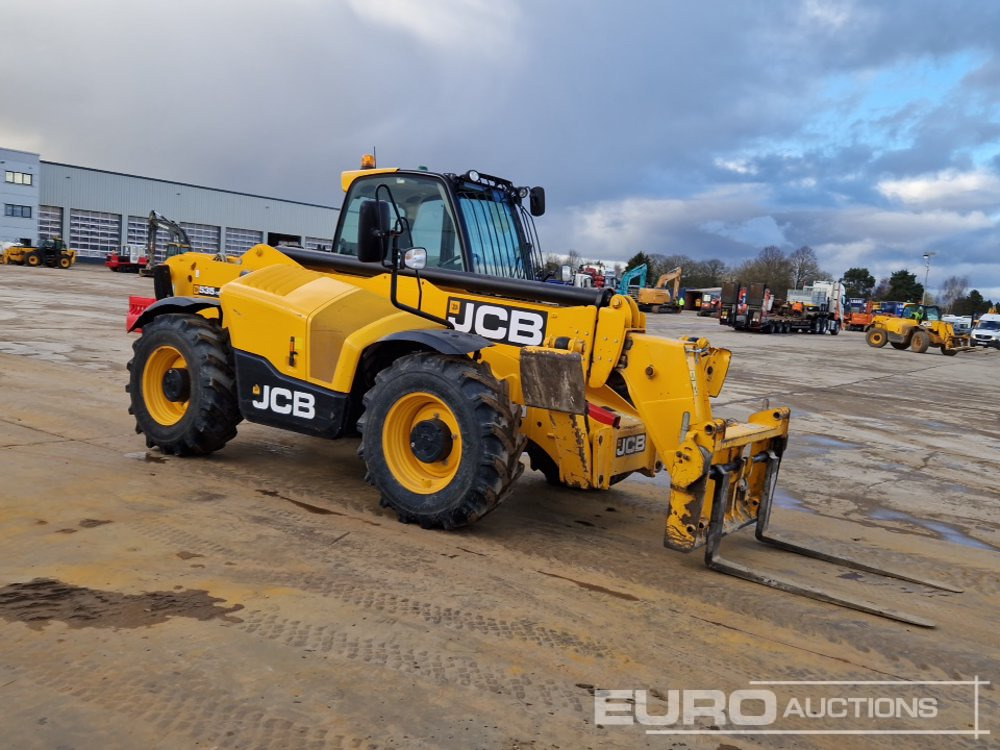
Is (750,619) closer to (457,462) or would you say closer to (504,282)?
(457,462)

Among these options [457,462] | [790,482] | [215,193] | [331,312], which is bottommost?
[790,482]

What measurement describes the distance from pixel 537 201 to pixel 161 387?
11.1 ft

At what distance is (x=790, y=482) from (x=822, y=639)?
4.30 metres

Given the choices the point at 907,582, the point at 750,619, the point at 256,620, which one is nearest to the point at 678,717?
the point at 750,619

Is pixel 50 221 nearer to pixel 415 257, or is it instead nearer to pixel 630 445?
pixel 415 257

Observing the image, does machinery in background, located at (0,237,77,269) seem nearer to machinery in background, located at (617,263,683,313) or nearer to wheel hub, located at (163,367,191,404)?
machinery in background, located at (617,263,683,313)

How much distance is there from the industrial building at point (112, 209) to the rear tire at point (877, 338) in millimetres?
40718

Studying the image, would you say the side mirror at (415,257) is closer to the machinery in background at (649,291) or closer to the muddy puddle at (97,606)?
the muddy puddle at (97,606)

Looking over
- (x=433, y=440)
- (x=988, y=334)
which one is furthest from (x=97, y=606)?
(x=988, y=334)

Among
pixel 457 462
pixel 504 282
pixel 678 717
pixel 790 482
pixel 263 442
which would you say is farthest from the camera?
pixel 790 482

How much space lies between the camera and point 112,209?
210 feet

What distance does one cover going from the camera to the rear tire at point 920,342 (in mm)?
35938

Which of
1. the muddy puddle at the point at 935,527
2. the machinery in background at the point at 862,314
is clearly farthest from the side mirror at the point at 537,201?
the machinery in background at the point at 862,314

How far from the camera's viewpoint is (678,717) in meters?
3.06
